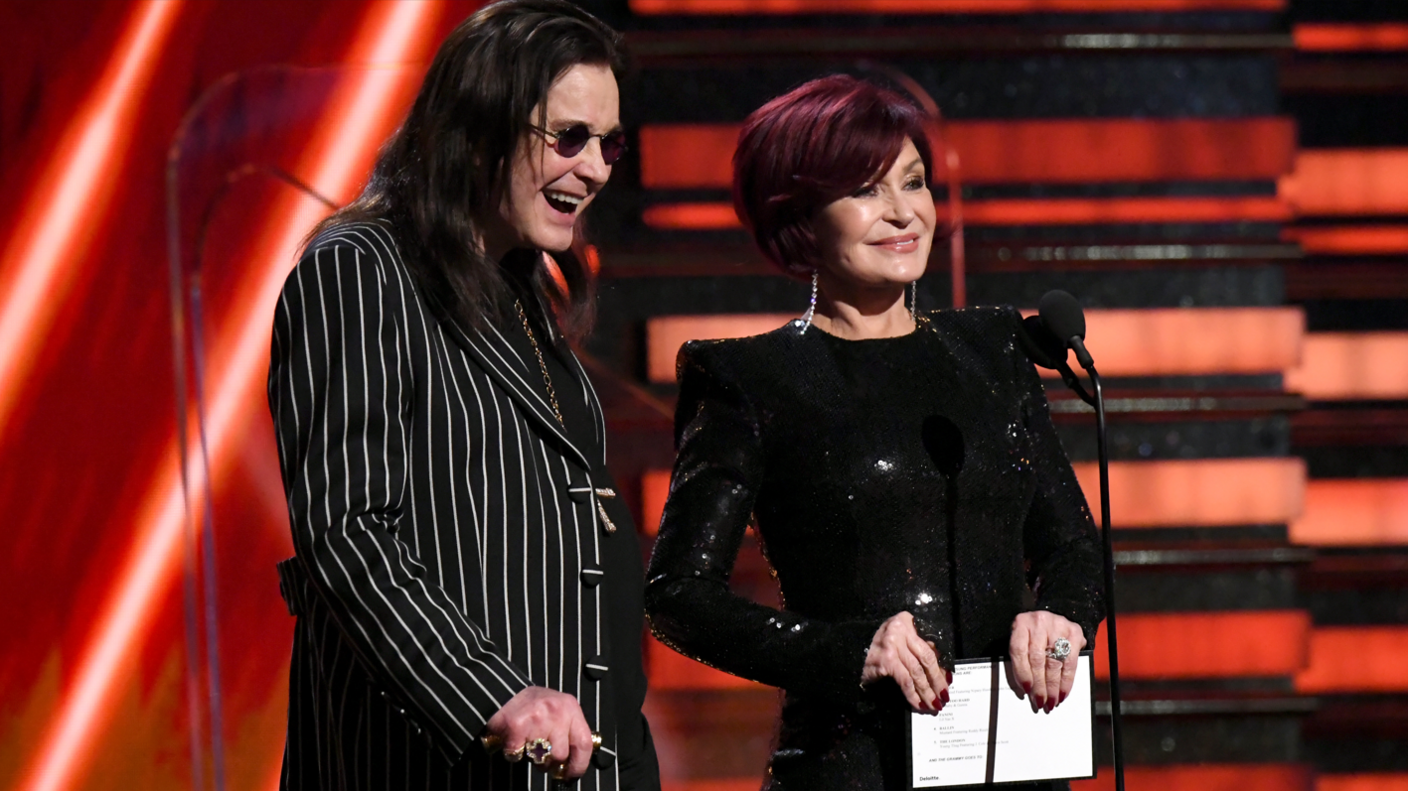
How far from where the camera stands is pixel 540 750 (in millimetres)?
1102

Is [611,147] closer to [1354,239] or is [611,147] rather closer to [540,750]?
[540,750]

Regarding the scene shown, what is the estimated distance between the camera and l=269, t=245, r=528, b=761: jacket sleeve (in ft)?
3.72

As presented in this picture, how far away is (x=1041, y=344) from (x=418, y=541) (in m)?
0.79

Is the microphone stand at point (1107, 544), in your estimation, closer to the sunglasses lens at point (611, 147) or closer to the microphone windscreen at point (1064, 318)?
the microphone windscreen at point (1064, 318)

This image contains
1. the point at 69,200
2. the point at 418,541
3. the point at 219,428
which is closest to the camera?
the point at 418,541

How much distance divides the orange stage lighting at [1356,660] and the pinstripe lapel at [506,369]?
2.62 meters

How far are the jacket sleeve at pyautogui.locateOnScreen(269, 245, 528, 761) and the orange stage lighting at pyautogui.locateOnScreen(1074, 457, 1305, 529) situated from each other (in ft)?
7.38

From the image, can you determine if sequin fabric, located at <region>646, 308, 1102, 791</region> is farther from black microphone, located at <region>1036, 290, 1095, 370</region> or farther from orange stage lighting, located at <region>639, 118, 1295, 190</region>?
orange stage lighting, located at <region>639, 118, 1295, 190</region>

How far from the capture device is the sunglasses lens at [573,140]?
1.43 m

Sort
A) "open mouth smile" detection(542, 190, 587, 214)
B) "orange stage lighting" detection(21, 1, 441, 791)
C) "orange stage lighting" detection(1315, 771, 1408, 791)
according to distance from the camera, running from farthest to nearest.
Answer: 1. "orange stage lighting" detection(1315, 771, 1408, 791)
2. "orange stage lighting" detection(21, 1, 441, 791)
3. "open mouth smile" detection(542, 190, 587, 214)

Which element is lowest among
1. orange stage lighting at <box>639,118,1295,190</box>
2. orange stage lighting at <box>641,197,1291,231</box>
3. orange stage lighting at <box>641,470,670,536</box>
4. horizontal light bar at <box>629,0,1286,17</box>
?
orange stage lighting at <box>641,470,670,536</box>

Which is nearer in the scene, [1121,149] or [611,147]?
[611,147]

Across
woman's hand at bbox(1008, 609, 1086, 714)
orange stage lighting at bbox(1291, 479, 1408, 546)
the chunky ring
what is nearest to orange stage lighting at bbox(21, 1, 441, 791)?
woman's hand at bbox(1008, 609, 1086, 714)

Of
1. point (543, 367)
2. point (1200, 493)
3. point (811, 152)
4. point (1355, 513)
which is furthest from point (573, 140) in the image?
point (1355, 513)
